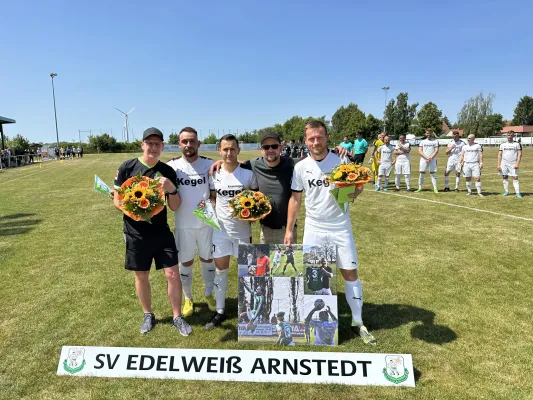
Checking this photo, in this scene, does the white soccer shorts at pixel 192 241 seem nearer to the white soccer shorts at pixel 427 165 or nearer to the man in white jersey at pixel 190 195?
the man in white jersey at pixel 190 195

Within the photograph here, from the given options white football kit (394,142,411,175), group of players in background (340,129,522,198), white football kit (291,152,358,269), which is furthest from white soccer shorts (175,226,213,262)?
white football kit (394,142,411,175)

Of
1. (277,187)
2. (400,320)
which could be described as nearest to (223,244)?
(277,187)

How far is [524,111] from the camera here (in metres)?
102

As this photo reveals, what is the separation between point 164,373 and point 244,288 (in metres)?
1.16

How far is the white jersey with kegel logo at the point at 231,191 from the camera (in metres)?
4.19

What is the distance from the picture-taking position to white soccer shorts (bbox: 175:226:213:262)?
4316 mm

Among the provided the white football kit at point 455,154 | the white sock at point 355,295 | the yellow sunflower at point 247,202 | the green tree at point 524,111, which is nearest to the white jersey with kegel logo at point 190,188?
the yellow sunflower at point 247,202

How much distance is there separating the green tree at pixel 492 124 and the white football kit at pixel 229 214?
328ft

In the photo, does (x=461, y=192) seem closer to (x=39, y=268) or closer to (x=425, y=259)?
(x=425, y=259)

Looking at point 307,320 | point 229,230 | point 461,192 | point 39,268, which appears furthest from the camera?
point 461,192

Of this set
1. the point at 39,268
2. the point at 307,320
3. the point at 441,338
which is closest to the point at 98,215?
the point at 39,268

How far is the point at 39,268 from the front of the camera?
647 centimetres

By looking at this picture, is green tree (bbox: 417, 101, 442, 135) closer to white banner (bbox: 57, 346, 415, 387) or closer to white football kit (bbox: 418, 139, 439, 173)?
white football kit (bbox: 418, 139, 439, 173)

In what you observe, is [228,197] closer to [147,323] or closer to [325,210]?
[325,210]
